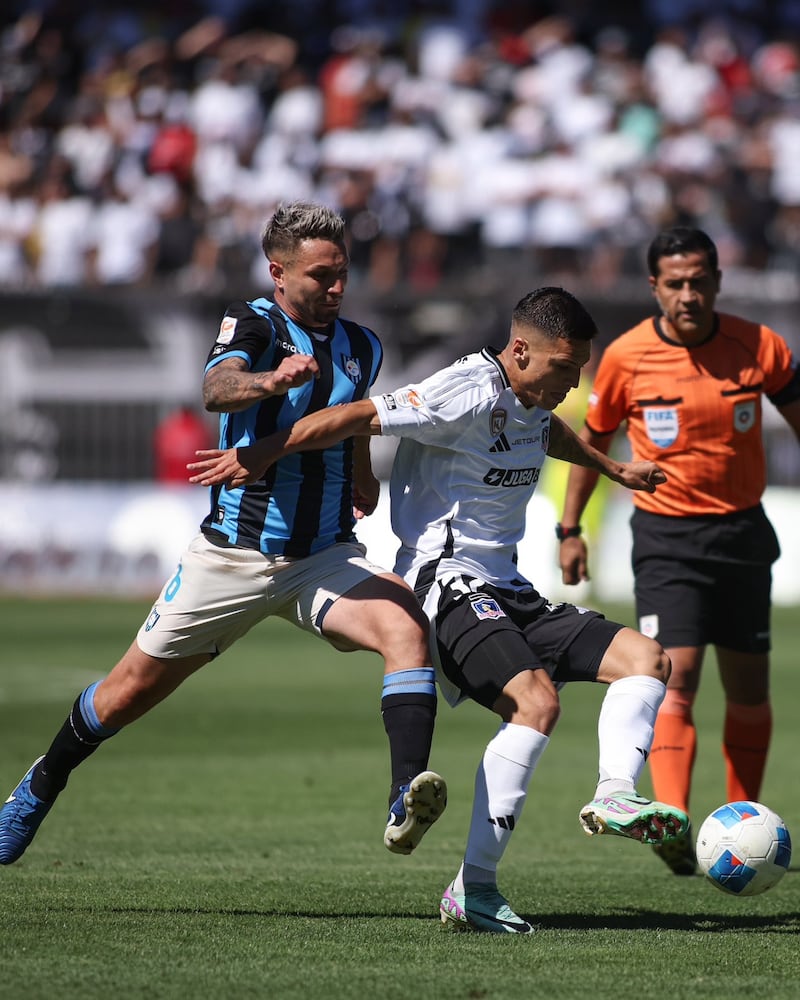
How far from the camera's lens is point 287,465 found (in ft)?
A: 18.7

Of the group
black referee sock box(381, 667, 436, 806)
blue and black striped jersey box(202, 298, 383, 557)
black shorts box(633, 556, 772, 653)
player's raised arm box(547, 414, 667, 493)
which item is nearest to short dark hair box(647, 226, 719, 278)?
player's raised arm box(547, 414, 667, 493)

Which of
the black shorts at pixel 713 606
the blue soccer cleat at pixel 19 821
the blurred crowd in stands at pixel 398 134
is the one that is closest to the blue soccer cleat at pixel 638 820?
the black shorts at pixel 713 606

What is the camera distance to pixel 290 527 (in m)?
5.68

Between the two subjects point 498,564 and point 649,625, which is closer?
point 498,564

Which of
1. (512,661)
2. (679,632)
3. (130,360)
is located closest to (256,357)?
(512,661)

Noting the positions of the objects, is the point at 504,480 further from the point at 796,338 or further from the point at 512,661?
the point at 796,338

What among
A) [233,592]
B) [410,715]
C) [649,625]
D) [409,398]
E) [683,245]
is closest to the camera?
[410,715]

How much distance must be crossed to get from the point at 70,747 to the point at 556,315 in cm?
235

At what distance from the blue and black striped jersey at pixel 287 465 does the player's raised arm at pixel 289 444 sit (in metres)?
0.31

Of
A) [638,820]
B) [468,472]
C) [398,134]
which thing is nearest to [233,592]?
[468,472]

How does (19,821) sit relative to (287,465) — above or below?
below

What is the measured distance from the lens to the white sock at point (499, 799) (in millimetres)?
5223

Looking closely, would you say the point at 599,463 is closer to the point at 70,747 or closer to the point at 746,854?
the point at 746,854

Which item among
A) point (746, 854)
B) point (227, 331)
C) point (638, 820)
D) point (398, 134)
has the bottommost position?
point (746, 854)
